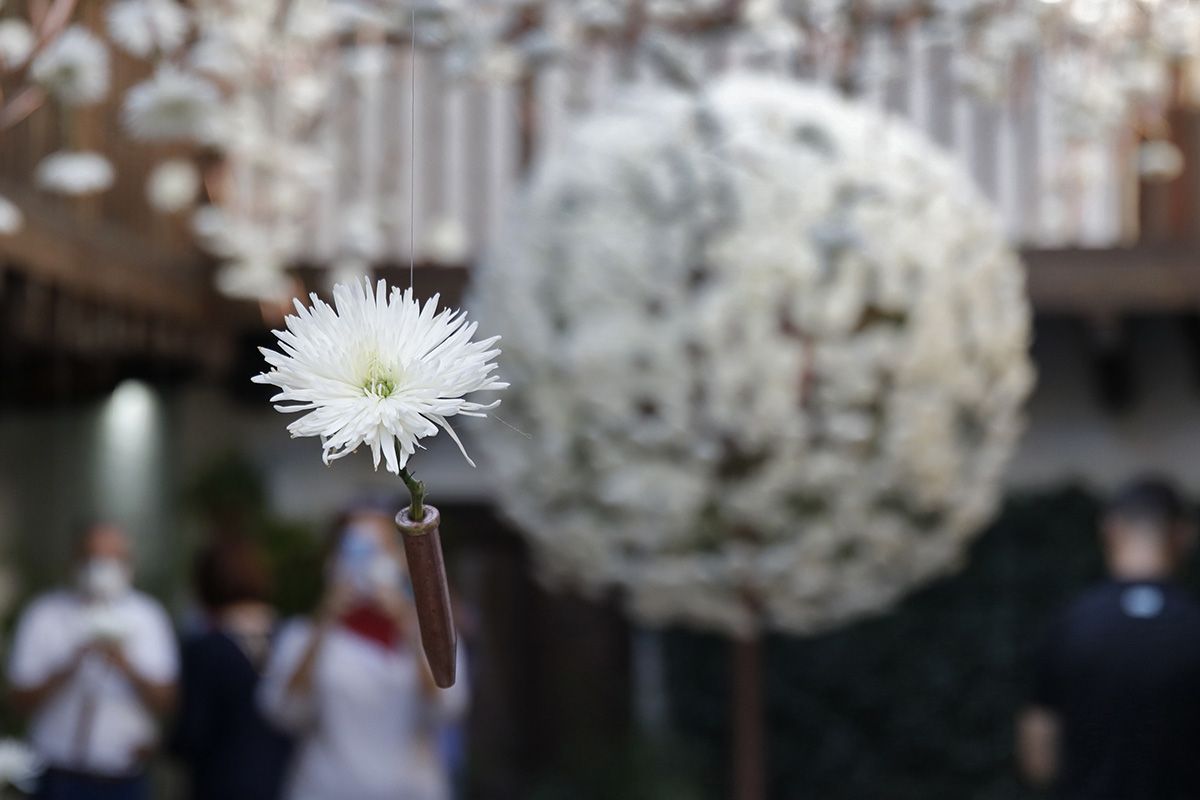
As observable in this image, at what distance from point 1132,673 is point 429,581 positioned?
280cm

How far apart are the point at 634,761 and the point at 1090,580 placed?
176cm

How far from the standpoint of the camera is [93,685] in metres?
3.93

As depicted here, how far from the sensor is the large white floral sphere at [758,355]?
3.21 m

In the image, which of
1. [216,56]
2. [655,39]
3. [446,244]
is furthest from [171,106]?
[446,244]

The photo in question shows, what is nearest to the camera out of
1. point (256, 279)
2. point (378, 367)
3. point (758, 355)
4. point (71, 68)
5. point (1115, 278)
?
point (378, 367)

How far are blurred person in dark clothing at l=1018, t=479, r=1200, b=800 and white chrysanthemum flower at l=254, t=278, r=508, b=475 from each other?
2.85m

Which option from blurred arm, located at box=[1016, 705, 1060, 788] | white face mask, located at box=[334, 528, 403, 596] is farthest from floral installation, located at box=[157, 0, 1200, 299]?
blurred arm, located at box=[1016, 705, 1060, 788]

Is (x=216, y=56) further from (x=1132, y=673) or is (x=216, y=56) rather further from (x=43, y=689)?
(x=1132, y=673)

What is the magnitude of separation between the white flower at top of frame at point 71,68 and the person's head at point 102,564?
164 cm

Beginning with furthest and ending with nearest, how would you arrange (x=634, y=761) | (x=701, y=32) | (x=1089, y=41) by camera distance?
(x=634, y=761) → (x=701, y=32) → (x=1089, y=41)

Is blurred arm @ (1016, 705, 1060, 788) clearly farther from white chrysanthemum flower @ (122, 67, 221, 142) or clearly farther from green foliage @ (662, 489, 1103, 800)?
green foliage @ (662, 489, 1103, 800)

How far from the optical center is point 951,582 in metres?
6.10

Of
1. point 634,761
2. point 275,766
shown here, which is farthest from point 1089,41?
point 634,761

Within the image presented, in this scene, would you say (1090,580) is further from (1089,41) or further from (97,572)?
(97,572)
